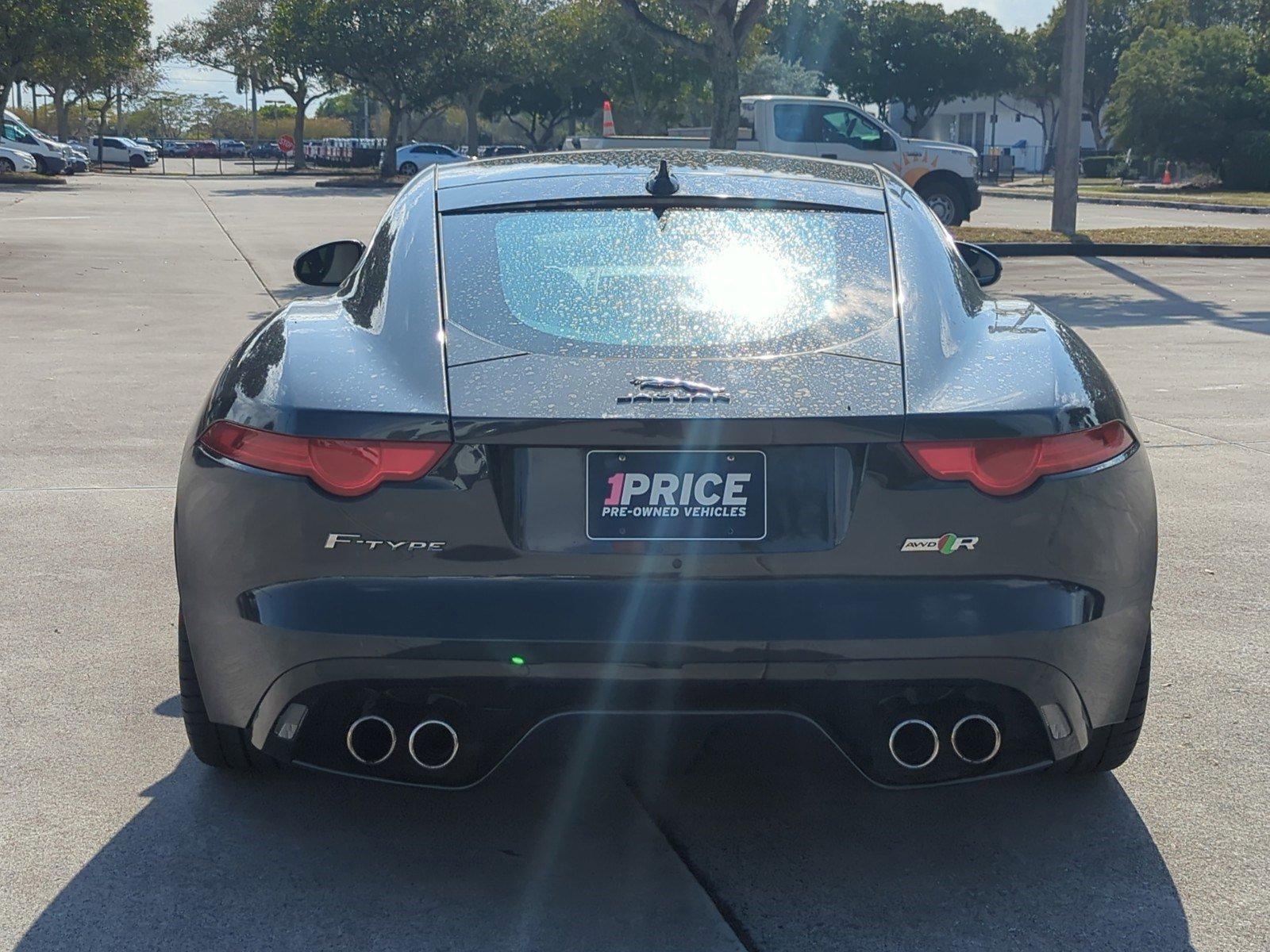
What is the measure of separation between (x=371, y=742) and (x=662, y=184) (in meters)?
1.59

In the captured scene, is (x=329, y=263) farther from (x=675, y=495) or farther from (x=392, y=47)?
(x=392, y=47)

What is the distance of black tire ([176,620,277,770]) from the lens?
11.0 feet

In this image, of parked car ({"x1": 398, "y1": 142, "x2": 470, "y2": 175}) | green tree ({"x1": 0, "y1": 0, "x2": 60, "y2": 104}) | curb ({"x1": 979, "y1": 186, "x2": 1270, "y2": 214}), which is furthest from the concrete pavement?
green tree ({"x1": 0, "y1": 0, "x2": 60, "y2": 104})

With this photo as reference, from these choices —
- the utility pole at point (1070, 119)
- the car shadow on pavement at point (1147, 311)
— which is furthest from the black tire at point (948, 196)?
the car shadow on pavement at point (1147, 311)

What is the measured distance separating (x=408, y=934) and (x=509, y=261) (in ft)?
4.91

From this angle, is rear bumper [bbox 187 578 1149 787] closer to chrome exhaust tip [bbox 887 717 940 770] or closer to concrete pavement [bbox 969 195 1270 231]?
chrome exhaust tip [bbox 887 717 940 770]

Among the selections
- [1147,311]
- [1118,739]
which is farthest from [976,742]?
[1147,311]

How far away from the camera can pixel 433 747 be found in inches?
119

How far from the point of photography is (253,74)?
69.5 meters

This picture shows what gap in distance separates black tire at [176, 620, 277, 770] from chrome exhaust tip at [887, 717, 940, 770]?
4.50 feet

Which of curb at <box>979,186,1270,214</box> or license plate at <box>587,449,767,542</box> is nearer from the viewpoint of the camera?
license plate at <box>587,449,767,542</box>

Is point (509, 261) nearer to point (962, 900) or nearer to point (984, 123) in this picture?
point (962, 900)

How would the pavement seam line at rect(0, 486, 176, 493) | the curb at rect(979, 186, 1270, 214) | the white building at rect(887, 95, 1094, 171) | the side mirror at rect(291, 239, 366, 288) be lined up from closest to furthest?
the side mirror at rect(291, 239, 366, 288) → the pavement seam line at rect(0, 486, 176, 493) → the curb at rect(979, 186, 1270, 214) → the white building at rect(887, 95, 1094, 171)

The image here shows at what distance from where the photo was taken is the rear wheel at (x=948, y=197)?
79.5 ft
